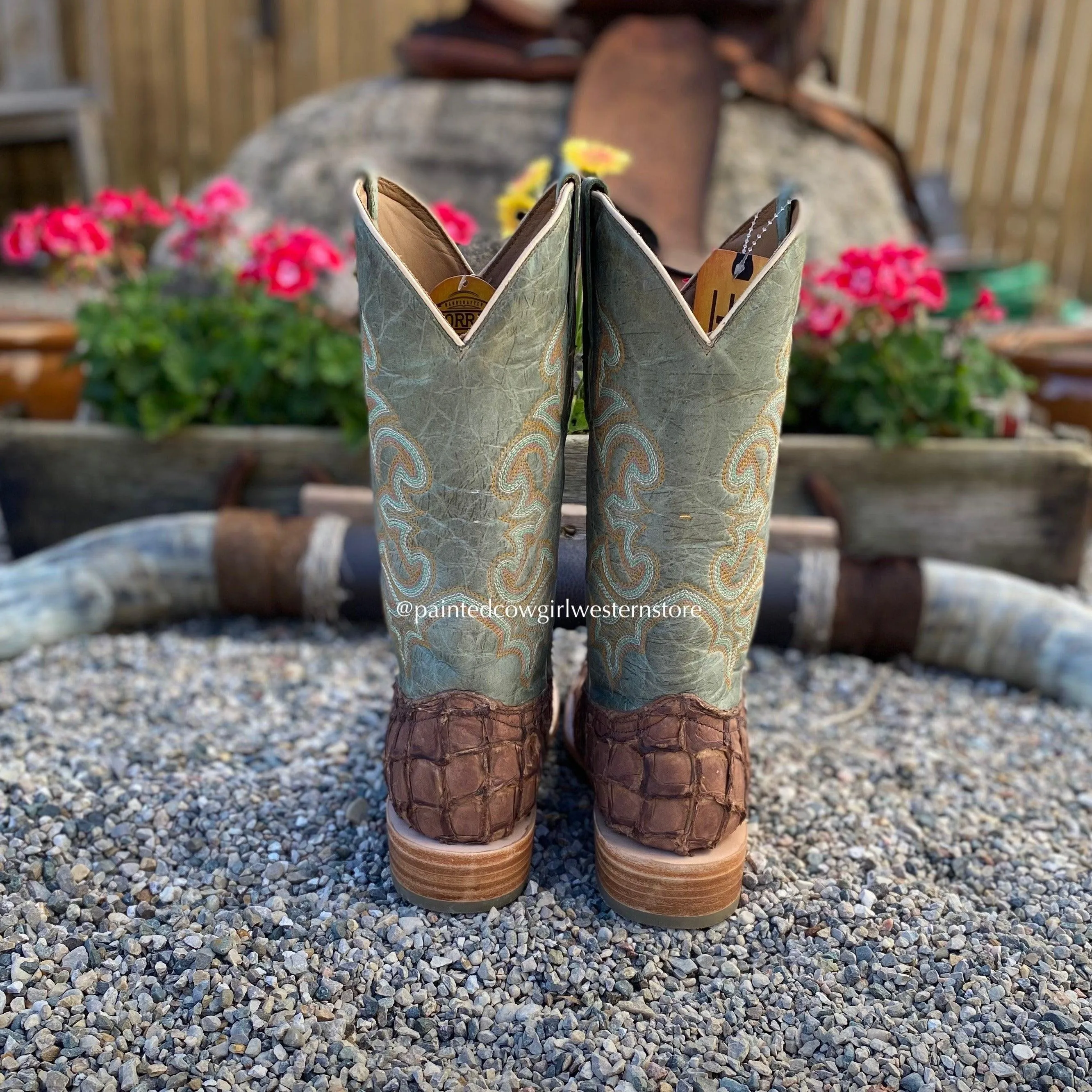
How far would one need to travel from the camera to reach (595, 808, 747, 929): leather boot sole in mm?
960

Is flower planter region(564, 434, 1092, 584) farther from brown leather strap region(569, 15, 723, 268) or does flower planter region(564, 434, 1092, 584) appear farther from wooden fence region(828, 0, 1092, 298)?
wooden fence region(828, 0, 1092, 298)

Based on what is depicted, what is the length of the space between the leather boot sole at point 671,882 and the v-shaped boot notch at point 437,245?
0.55 m

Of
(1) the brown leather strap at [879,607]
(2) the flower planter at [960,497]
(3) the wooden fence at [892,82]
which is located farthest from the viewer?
(3) the wooden fence at [892,82]

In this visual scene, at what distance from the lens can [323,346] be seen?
1.84 metres

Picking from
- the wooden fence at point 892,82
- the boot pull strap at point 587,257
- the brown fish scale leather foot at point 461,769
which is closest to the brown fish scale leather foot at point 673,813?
the brown fish scale leather foot at point 461,769

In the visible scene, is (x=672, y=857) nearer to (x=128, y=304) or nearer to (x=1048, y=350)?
(x=128, y=304)

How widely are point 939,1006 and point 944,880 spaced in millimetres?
217

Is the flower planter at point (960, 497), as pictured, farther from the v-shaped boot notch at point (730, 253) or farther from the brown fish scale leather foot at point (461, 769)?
the brown fish scale leather foot at point (461, 769)

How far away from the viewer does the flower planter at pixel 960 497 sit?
180 centimetres

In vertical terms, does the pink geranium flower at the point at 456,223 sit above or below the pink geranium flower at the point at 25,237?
above

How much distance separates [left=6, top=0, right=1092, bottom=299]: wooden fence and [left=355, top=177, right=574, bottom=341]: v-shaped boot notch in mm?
4284

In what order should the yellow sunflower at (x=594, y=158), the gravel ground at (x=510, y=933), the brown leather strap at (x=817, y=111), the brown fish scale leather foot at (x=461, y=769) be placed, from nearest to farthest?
the gravel ground at (x=510, y=933) → the brown fish scale leather foot at (x=461, y=769) → the yellow sunflower at (x=594, y=158) → the brown leather strap at (x=817, y=111)

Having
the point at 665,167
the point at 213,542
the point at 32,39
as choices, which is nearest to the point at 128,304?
the point at 213,542

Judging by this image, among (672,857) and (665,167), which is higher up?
(665,167)
